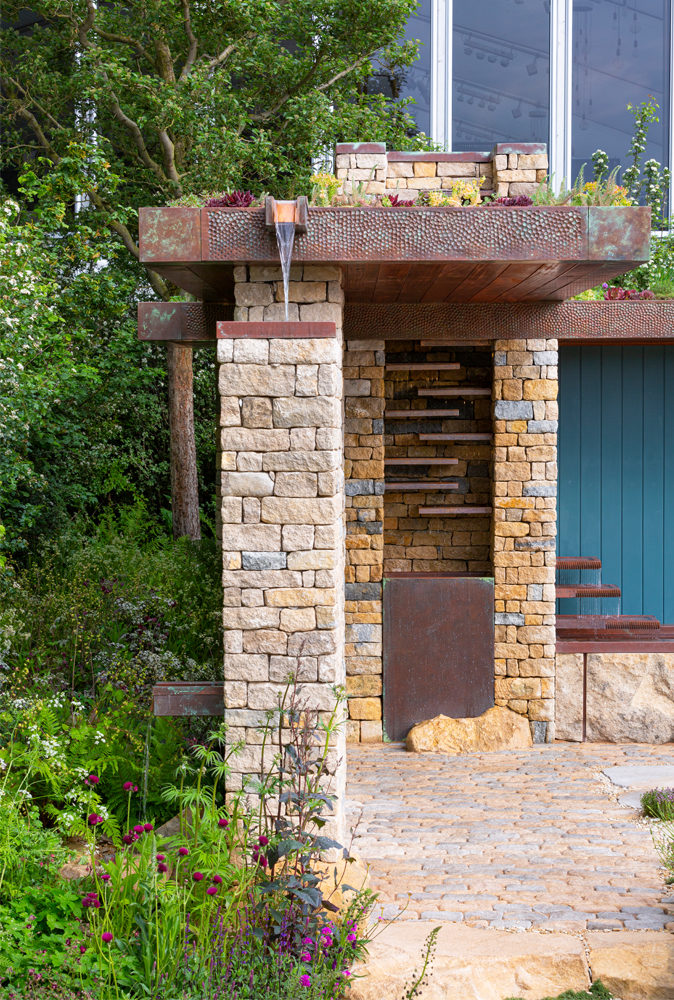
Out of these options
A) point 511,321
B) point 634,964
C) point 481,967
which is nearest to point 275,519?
point 481,967

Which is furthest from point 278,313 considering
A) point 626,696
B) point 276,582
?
point 626,696

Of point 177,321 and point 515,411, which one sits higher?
point 177,321

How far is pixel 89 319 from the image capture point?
10336 millimetres

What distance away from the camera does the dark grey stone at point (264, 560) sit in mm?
4695

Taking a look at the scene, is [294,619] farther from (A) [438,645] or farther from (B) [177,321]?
(B) [177,321]

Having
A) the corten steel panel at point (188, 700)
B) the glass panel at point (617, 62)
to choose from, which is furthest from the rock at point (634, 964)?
the glass panel at point (617, 62)

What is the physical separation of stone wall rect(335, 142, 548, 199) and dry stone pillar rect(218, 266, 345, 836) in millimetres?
2988

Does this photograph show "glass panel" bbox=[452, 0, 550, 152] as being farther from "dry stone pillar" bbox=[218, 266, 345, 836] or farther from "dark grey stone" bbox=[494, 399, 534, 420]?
"dry stone pillar" bbox=[218, 266, 345, 836]

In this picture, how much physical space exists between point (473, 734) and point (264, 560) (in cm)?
323

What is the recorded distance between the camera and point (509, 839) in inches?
213

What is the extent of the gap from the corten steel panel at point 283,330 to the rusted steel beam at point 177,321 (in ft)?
7.60

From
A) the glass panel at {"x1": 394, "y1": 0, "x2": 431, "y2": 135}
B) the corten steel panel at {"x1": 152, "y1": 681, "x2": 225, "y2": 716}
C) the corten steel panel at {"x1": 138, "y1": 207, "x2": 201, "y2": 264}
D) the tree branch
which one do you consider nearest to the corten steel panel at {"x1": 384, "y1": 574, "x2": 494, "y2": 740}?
the corten steel panel at {"x1": 152, "y1": 681, "x2": 225, "y2": 716}

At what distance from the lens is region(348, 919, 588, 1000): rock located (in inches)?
145

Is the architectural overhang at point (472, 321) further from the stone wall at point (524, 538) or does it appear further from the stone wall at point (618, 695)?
the stone wall at point (618, 695)
